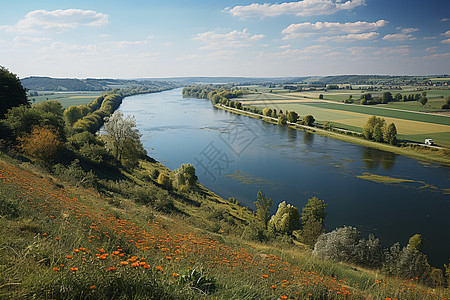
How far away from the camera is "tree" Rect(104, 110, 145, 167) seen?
92.4ft

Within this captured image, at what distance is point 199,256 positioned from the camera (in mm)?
4797

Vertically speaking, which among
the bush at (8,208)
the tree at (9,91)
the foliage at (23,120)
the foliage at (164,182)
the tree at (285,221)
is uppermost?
the tree at (9,91)

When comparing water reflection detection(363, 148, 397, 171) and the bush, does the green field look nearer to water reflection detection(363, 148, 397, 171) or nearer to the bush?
water reflection detection(363, 148, 397, 171)

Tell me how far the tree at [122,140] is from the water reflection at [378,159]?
31.1m

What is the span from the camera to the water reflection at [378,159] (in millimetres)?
37144

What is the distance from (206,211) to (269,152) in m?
24.6

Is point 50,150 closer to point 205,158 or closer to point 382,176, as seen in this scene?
point 205,158

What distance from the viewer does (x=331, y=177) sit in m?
32.2

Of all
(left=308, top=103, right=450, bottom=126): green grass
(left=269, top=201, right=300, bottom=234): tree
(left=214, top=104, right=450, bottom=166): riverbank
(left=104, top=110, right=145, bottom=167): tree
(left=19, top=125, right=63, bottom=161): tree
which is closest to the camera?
(left=19, top=125, right=63, bottom=161): tree

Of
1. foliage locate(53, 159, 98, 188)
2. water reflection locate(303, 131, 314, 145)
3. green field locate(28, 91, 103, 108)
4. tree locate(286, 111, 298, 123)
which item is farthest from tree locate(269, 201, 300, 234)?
green field locate(28, 91, 103, 108)

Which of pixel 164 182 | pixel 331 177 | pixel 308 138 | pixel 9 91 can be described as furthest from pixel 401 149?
pixel 9 91

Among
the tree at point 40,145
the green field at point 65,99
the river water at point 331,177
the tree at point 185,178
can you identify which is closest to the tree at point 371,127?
the river water at point 331,177

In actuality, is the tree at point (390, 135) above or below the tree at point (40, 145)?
below

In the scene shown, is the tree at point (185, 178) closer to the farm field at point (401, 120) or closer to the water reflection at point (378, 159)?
the water reflection at point (378, 159)
